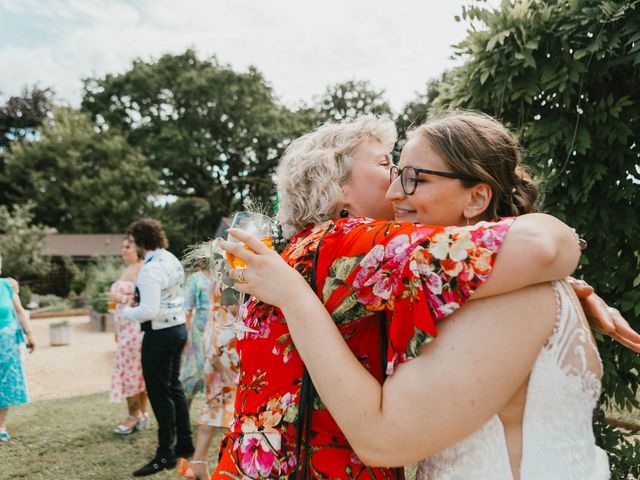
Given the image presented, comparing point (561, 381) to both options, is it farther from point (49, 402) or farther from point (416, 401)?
point (49, 402)

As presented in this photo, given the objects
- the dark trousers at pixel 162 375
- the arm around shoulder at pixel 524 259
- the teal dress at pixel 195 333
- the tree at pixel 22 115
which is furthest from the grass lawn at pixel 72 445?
the tree at pixel 22 115

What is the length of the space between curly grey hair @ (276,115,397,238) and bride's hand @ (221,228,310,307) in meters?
0.31

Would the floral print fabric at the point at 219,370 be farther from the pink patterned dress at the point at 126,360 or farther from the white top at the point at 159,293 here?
the pink patterned dress at the point at 126,360

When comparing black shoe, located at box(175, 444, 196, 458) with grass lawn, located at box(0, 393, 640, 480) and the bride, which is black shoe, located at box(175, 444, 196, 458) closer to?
grass lawn, located at box(0, 393, 640, 480)

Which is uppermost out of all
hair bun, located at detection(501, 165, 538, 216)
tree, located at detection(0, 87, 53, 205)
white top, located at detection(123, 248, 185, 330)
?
tree, located at detection(0, 87, 53, 205)

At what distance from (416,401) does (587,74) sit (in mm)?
2958

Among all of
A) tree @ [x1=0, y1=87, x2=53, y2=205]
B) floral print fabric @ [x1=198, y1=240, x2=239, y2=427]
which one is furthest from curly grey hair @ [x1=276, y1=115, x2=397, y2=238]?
tree @ [x1=0, y1=87, x2=53, y2=205]

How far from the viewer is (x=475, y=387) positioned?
127 centimetres

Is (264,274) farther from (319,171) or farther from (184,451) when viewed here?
(184,451)

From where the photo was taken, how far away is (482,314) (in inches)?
51.1

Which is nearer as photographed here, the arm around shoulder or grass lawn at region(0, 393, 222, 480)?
the arm around shoulder

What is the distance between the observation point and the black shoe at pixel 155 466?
5.61m

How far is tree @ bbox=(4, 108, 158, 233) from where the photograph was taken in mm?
36125

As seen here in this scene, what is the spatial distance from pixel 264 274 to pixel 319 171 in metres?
0.52
